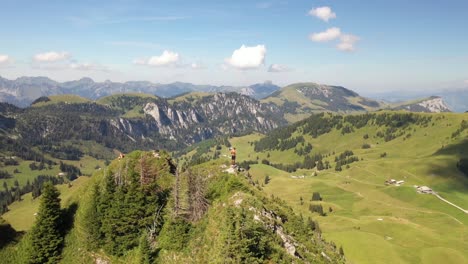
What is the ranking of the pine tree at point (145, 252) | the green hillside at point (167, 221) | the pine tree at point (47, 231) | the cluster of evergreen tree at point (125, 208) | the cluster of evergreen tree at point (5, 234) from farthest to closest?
the cluster of evergreen tree at point (5, 234)
the pine tree at point (47, 231)
the cluster of evergreen tree at point (125, 208)
the pine tree at point (145, 252)
the green hillside at point (167, 221)

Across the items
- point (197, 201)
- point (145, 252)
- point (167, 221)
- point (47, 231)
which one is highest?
point (197, 201)

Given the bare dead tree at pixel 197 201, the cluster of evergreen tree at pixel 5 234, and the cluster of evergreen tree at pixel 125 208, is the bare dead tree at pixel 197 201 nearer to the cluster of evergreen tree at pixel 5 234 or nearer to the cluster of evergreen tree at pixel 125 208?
the cluster of evergreen tree at pixel 125 208

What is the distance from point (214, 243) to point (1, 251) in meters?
49.8

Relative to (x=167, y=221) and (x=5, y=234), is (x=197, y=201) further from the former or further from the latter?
(x=5, y=234)

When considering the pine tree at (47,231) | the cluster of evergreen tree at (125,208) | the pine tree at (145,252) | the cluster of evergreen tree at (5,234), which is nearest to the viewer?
the pine tree at (145,252)

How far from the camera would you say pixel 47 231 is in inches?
2621

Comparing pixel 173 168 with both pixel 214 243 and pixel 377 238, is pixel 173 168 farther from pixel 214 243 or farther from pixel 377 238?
pixel 377 238

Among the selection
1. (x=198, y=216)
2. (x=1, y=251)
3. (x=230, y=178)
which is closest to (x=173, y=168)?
(x=230, y=178)

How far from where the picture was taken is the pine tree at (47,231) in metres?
64.9

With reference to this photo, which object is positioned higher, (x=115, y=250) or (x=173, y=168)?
(x=173, y=168)

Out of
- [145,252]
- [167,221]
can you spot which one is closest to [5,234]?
[145,252]

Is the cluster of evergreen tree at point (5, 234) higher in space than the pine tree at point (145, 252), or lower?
lower

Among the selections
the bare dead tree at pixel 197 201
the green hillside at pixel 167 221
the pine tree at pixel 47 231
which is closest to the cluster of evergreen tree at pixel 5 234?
the green hillside at pixel 167 221

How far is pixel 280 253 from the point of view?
53000 millimetres
